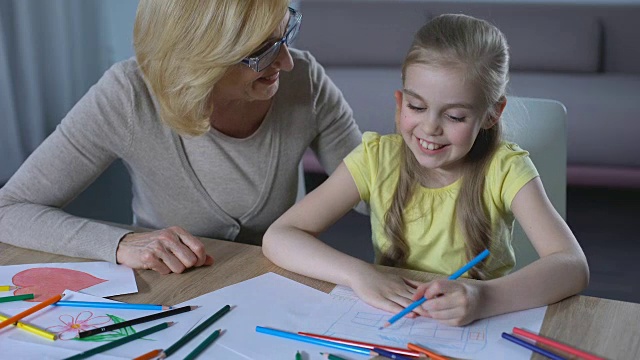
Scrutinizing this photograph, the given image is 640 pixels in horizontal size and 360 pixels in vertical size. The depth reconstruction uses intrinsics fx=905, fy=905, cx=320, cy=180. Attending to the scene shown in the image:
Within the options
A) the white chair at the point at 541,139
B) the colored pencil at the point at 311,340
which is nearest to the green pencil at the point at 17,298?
the colored pencil at the point at 311,340

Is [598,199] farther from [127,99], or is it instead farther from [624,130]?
[127,99]

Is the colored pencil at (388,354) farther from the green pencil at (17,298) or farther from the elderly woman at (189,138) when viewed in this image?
the green pencil at (17,298)

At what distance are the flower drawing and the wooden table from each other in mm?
80

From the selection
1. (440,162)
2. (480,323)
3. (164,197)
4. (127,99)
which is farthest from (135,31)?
(480,323)

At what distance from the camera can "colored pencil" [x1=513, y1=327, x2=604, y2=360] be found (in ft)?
3.94

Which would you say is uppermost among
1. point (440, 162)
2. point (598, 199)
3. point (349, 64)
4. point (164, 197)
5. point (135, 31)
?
point (135, 31)

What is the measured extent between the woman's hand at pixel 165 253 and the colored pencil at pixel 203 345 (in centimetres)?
26

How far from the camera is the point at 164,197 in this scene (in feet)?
6.28

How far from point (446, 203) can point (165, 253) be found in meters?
0.51

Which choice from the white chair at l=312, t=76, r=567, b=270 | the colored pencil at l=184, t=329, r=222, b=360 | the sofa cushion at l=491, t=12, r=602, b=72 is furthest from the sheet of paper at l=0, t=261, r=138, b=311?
the sofa cushion at l=491, t=12, r=602, b=72

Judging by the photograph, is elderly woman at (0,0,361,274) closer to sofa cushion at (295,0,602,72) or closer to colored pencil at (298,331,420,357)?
colored pencil at (298,331,420,357)

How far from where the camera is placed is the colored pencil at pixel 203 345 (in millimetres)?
1198

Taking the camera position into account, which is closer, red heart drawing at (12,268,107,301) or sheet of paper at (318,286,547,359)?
sheet of paper at (318,286,547,359)

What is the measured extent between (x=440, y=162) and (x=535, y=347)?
429 mm
